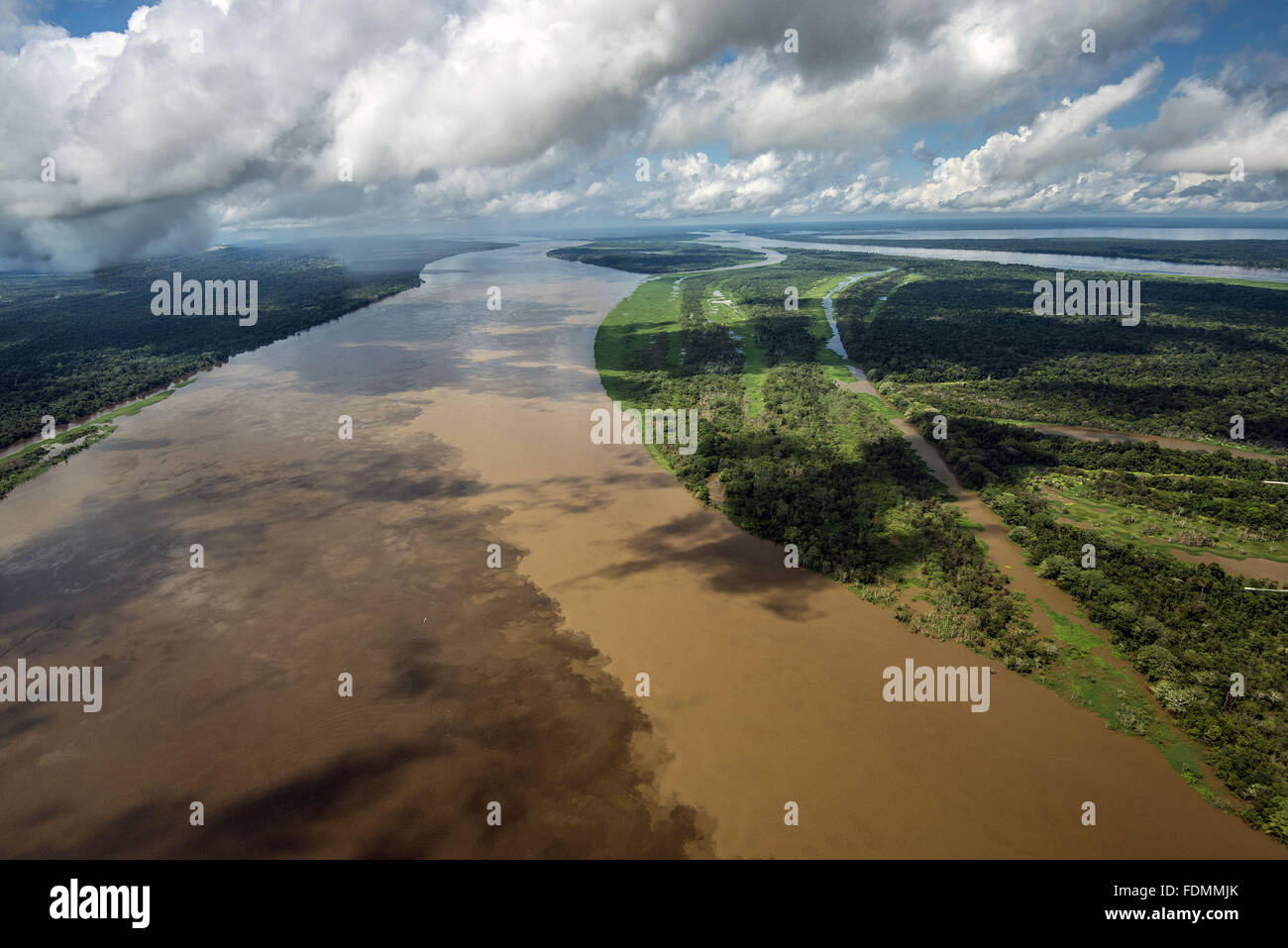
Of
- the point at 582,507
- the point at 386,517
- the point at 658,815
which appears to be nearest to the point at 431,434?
the point at 386,517

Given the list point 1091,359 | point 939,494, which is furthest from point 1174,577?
point 1091,359

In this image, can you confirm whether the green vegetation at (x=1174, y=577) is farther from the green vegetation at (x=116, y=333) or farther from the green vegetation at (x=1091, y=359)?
the green vegetation at (x=116, y=333)

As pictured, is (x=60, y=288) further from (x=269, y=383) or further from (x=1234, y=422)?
(x=1234, y=422)

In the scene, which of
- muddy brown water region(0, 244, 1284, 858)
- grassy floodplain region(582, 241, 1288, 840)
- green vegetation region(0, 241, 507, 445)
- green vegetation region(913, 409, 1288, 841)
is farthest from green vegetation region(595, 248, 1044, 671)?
green vegetation region(0, 241, 507, 445)

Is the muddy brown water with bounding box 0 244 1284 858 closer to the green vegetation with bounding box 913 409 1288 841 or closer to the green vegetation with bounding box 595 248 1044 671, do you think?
the green vegetation with bounding box 595 248 1044 671

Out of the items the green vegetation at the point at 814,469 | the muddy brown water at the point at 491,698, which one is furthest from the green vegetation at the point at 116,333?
the green vegetation at the point at 814,469

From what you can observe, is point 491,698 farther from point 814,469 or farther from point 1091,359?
point 1091,359

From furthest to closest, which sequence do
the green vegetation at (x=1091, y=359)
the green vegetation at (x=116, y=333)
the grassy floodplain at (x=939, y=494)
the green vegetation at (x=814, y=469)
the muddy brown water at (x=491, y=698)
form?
the green vegetation at (x=116, y=333)
the green vegetation at (x=1091, y=359)
the green vegetation at (x=814, y=469)
the grassy floodplain at (x=939, y=494)
the muddy brown water at (x=491, y=698)
